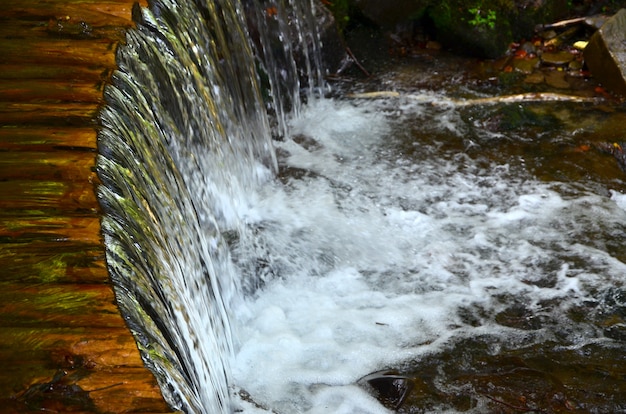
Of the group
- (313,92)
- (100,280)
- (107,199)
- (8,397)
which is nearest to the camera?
(8,397)

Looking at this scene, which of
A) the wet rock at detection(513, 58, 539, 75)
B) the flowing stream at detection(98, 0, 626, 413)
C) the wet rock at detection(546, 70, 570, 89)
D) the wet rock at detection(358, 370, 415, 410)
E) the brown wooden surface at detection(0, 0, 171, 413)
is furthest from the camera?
the wet rock at detection(513, 58, 539, 75)

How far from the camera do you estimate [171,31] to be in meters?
3.67

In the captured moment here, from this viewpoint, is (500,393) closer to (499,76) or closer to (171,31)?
(171,31)

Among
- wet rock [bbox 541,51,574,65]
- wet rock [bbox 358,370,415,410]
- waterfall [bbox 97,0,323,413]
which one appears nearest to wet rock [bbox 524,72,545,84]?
wet rock [bbox 541,51,574,65]

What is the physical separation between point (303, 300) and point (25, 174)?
1.76 metres

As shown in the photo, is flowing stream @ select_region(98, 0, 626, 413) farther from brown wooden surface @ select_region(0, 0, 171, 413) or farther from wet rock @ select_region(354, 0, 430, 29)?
wet rock @ select_region(354, 0, 430, 29)

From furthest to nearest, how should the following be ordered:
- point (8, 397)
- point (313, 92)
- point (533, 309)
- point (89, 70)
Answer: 1. point (313, 92)
2. point (533, 309)
3. point (89, 70)
4. point (8, 397)

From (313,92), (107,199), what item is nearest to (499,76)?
(313,92)

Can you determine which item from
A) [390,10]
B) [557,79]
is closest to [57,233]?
[390,10]

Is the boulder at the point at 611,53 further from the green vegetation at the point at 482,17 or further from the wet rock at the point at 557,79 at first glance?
the green vegetation at the point at 482,17

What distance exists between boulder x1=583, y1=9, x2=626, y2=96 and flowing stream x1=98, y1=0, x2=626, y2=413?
0.78m

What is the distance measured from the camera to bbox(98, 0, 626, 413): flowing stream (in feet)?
8.66

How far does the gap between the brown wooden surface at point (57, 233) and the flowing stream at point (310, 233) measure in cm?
7

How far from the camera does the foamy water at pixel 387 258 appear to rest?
323 centimetres
